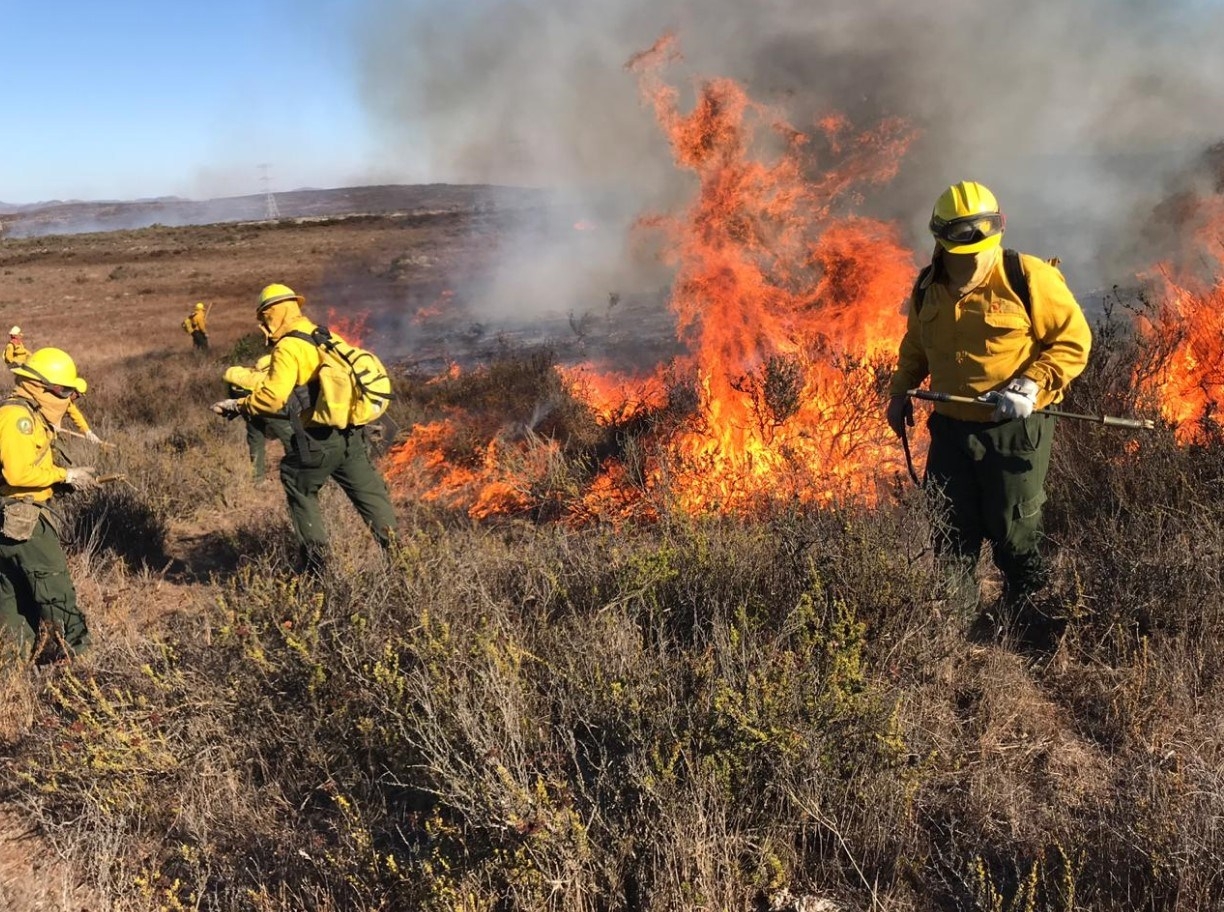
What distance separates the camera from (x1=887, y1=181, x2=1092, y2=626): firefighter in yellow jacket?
2.71 meters

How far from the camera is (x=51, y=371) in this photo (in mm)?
3783

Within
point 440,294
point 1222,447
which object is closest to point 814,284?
point 1222,447

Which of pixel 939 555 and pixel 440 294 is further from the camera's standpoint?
pixel 440 294

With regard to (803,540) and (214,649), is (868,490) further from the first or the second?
(214,649)

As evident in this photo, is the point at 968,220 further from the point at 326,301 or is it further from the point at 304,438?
the point at 326,301

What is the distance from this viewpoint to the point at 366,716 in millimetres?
2635

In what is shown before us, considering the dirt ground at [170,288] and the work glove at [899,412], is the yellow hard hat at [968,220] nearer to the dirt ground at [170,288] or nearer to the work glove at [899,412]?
the work glove at [899,412]

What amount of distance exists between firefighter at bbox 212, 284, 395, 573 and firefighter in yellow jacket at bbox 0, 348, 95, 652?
0.74 m

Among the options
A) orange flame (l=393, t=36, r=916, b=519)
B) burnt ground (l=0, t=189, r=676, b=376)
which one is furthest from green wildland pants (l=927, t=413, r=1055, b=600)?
burnt ground (l=0, t=189, r=676, b=376)

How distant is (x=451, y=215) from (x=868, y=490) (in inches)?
2258

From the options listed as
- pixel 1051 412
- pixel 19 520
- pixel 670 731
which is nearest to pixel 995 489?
pixel 1051 412

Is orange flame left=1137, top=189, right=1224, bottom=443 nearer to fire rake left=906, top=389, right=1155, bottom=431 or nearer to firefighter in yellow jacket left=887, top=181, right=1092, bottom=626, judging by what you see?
fire rake left=906, top=389, right=1155, bottom=431

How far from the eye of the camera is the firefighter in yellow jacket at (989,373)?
2.71 meters

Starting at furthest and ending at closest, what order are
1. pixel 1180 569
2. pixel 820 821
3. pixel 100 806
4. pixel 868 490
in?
1. pixel 868 490
2. pixel 1180 569
3. pixel 100 806
4. pixel 820 821
